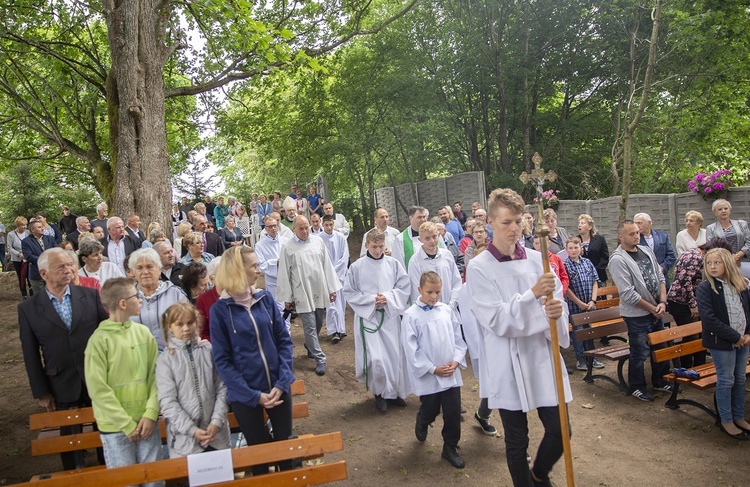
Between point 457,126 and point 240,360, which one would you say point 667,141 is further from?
point 240,360

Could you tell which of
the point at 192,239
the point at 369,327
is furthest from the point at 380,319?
the point at 192,239

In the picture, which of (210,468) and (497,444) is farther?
(497,444)

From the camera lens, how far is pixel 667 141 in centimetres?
1534

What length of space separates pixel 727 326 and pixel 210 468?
4.75 m

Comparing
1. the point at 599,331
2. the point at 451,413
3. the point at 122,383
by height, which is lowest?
the point at 451,413

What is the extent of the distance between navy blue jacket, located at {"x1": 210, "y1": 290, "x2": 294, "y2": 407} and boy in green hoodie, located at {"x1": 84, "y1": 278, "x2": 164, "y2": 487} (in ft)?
1.76

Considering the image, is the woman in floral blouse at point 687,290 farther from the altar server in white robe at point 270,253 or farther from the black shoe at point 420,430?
the altar server in white robe at point 270,253

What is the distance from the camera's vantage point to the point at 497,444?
5785 millimetres

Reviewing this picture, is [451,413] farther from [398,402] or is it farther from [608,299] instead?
[608,299]

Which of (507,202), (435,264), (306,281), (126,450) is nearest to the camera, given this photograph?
(507,202)

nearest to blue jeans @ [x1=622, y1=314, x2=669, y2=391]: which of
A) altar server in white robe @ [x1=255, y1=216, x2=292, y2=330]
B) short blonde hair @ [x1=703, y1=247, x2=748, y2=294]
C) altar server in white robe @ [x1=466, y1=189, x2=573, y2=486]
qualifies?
short blonde hair @ [x1=703, y1=247, x2=748, y2=294]

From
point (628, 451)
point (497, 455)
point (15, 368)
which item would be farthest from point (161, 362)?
point (15, 368)

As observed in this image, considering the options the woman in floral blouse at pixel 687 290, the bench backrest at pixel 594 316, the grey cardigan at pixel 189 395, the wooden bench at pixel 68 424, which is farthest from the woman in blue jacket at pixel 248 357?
the woman in floral blouse at pixel 687 290

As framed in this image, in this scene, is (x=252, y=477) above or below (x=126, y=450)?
below
